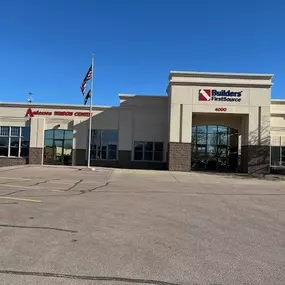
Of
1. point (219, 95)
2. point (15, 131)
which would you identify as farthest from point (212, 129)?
point (15, 131)

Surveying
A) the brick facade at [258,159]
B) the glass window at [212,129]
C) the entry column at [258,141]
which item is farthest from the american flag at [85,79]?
the brick facade at [258,159]

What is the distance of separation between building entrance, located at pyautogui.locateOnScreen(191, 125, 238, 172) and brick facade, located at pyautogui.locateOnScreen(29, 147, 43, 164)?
1418 cm

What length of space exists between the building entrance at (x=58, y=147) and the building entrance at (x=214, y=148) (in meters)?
11.7

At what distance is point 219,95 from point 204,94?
4.04ft

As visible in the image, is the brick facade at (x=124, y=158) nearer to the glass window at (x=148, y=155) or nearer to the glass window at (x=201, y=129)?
the glass window at (x=148, y=155)

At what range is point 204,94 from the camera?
33094 millimetres

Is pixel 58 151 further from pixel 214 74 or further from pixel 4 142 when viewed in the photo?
pixel 214 74

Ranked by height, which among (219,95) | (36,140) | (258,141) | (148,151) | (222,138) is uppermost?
(219,95)

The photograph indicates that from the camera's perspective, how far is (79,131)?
36625mm

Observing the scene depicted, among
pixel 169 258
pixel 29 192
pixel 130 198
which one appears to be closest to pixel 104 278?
pixel 169 258

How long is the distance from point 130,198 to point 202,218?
4.05 m

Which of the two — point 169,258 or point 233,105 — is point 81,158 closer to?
point 233,105

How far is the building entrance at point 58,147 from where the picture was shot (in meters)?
37.0

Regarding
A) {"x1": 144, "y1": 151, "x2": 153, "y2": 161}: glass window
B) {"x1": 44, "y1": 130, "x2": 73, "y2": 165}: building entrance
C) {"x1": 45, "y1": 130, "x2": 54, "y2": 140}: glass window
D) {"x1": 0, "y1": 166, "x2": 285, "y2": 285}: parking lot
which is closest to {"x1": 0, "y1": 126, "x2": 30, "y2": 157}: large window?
{"x1": 45, "y1": 130, "x2": 54, "y2": 140}: glass window
